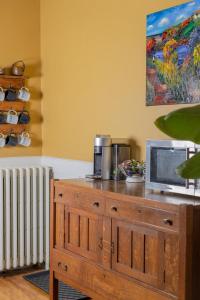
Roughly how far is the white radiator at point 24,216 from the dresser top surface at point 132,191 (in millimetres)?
974

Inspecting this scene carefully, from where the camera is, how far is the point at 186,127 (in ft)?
3.49

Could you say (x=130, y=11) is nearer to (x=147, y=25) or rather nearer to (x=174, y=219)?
(x=147, y=25)

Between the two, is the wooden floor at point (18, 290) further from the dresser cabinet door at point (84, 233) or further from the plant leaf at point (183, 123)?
the plant leaf at point (183, 123)

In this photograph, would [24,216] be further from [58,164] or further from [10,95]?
[10,95]

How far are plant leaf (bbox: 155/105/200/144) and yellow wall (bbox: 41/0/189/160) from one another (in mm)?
1915

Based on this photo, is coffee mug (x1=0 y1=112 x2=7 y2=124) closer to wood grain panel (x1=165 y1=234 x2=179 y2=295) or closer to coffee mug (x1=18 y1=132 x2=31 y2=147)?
coffee mug (x1=18 y1=132 x2=31 y2=147)

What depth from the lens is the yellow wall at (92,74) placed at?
3.16m

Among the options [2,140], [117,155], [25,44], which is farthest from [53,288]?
[25,44]

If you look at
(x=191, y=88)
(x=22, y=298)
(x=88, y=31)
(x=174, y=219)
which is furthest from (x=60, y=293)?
(x=88, y=31)

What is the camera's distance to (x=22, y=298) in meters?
3.43

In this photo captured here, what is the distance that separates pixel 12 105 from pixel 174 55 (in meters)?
1.69

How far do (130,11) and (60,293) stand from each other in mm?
2124

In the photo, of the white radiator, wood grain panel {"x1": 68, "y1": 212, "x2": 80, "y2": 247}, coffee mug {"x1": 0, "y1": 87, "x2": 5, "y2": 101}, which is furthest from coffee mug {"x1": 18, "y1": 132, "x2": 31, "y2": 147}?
wood grain panel {"x1": 68, "y1": 212, "x2": 80, "y2": 247}

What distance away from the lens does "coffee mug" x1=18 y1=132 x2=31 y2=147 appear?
408cm
